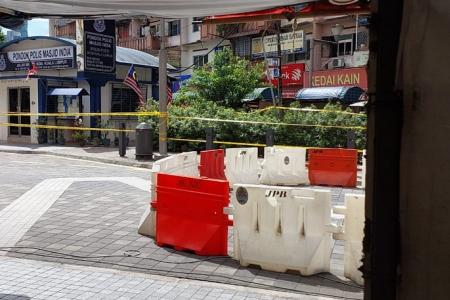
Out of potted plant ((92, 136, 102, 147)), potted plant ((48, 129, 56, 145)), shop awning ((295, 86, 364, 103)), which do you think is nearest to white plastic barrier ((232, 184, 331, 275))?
potted plant ((92, 136, 102, 147))

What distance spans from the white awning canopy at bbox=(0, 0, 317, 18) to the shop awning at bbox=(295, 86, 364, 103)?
75.0ft

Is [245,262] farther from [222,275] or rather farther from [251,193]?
[251,193]

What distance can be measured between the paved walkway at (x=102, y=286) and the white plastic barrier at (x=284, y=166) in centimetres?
653

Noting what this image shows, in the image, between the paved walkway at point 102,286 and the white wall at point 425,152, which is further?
the paved walkway at point 102,286

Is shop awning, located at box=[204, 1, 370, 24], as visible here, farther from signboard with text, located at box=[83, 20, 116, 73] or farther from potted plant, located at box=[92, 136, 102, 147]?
potted plant, located at box=[92, 136, 102, 147]

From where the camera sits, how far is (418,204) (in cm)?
197

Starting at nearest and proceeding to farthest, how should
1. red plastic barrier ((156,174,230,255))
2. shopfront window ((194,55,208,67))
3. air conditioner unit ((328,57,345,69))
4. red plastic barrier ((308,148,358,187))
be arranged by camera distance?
red plastic barrier ((156,174,230,255)) < red plastic barrier ((308,148,358,187)) < air conditioner unit ((328,57,345,69)) < shopfront window ((194,55,208,67))

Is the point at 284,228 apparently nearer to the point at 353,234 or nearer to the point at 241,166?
the point at 353,234

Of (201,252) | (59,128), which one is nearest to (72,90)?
(59,128)

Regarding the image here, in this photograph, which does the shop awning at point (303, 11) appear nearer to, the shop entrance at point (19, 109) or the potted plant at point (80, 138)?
the potted plant at point (80, 138)

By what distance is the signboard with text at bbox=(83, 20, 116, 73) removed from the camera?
20219 mm

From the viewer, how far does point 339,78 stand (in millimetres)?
31109

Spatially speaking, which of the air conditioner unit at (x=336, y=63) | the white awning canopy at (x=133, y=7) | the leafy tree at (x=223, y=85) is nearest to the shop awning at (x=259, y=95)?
the leafy tree at (x=223, y=85)

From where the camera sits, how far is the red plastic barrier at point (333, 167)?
37.7ft
